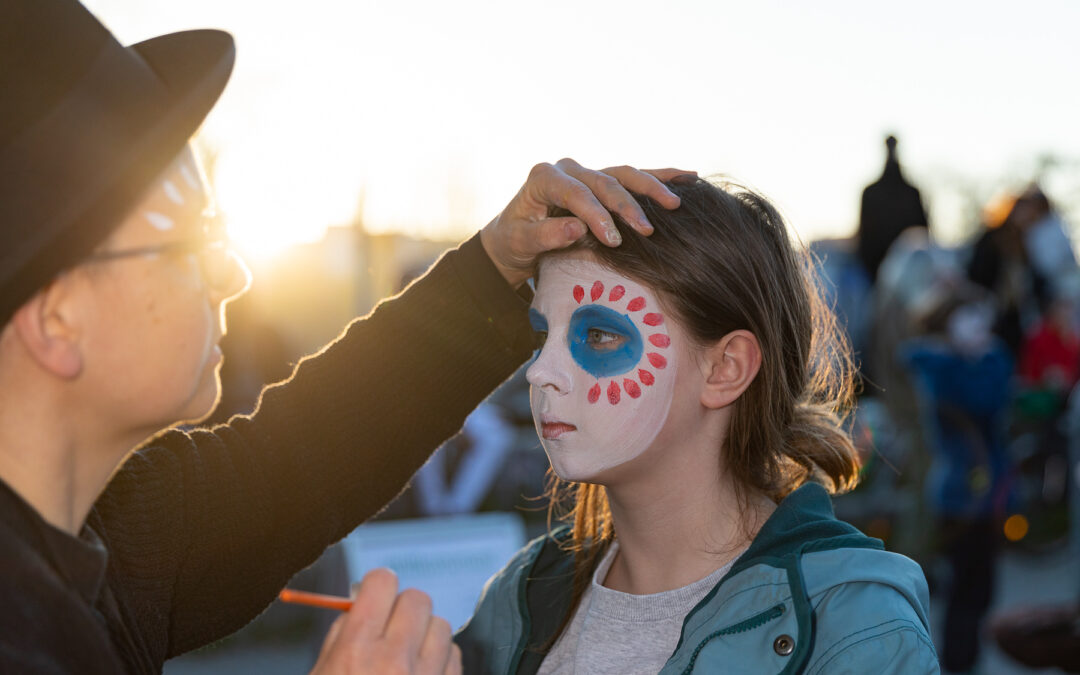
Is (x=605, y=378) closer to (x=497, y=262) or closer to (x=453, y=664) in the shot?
(x=497, y=262)

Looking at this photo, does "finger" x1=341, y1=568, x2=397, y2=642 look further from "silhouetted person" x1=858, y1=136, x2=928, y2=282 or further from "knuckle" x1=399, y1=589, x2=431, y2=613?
"silhouetted person" x1=858, y1=136, x2=928, y2=282

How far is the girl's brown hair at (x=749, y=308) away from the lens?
2096 mm

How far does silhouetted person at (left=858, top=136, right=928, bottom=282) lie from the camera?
8.09 meters

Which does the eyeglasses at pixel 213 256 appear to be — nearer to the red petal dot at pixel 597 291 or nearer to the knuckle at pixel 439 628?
the knuckle at pixel 439 628

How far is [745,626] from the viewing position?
1798mm

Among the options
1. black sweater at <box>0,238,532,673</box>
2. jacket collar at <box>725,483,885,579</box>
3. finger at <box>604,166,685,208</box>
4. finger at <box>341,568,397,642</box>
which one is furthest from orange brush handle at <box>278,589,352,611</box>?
finger at <box>604,166,685,208</box>

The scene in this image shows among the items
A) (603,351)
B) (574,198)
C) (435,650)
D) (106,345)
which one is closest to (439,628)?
(435,650)

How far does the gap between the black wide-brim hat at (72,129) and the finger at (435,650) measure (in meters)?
0.66

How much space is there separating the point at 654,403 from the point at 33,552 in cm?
120

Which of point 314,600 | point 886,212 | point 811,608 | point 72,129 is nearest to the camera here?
point 72,129

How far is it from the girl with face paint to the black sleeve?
0.19m

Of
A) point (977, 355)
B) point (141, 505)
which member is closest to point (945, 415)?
point (977, 355)

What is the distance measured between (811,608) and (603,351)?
2.14ft

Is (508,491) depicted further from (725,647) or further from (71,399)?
(71,399)
